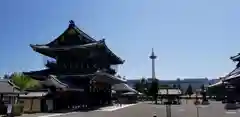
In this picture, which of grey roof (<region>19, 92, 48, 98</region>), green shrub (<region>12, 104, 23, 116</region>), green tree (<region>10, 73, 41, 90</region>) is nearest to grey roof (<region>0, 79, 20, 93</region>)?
green shrub (<region>12, 104, 23, 116</region>)

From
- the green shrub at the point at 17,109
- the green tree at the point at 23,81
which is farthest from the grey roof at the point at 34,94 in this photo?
the green tree at the point at 23,81

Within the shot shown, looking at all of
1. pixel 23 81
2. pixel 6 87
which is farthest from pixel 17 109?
pixel 23 81

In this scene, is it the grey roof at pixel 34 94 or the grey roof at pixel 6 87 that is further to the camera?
the grey roof at pixel 34 94

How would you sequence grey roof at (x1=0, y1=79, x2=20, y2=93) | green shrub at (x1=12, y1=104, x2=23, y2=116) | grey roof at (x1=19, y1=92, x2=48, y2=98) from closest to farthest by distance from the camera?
1. green shrub at (x1=12, y1=104, x2=23, y2=116)
2. grey roof at (x1=0, y1=79, x2=20, y2=93)
3. grey roof at (x1=19, y1=92, x2=48, y2=98)

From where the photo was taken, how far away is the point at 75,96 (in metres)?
53.1

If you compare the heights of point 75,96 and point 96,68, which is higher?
point 96,68

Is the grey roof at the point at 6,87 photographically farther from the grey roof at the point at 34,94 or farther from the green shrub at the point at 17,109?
the grey roof at the point at 34,94

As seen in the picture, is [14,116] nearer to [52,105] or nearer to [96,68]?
[52,105]

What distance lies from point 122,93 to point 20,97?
50740 mm

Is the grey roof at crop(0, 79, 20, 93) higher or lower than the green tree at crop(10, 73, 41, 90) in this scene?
lower

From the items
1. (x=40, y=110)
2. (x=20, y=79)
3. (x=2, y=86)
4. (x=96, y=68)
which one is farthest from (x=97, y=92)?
(x=2, y=86)

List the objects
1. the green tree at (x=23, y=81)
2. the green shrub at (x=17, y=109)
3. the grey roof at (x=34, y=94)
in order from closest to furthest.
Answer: the green shrub at (x=17, y=109) → the grey roof at (x=34, y=94) → the green tree at (x=23, y=81)

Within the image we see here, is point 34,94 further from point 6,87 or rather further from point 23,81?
point 23,81

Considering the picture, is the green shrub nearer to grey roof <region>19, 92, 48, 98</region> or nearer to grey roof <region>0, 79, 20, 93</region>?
grey roof <region>0, 79, 20, 93</region>
